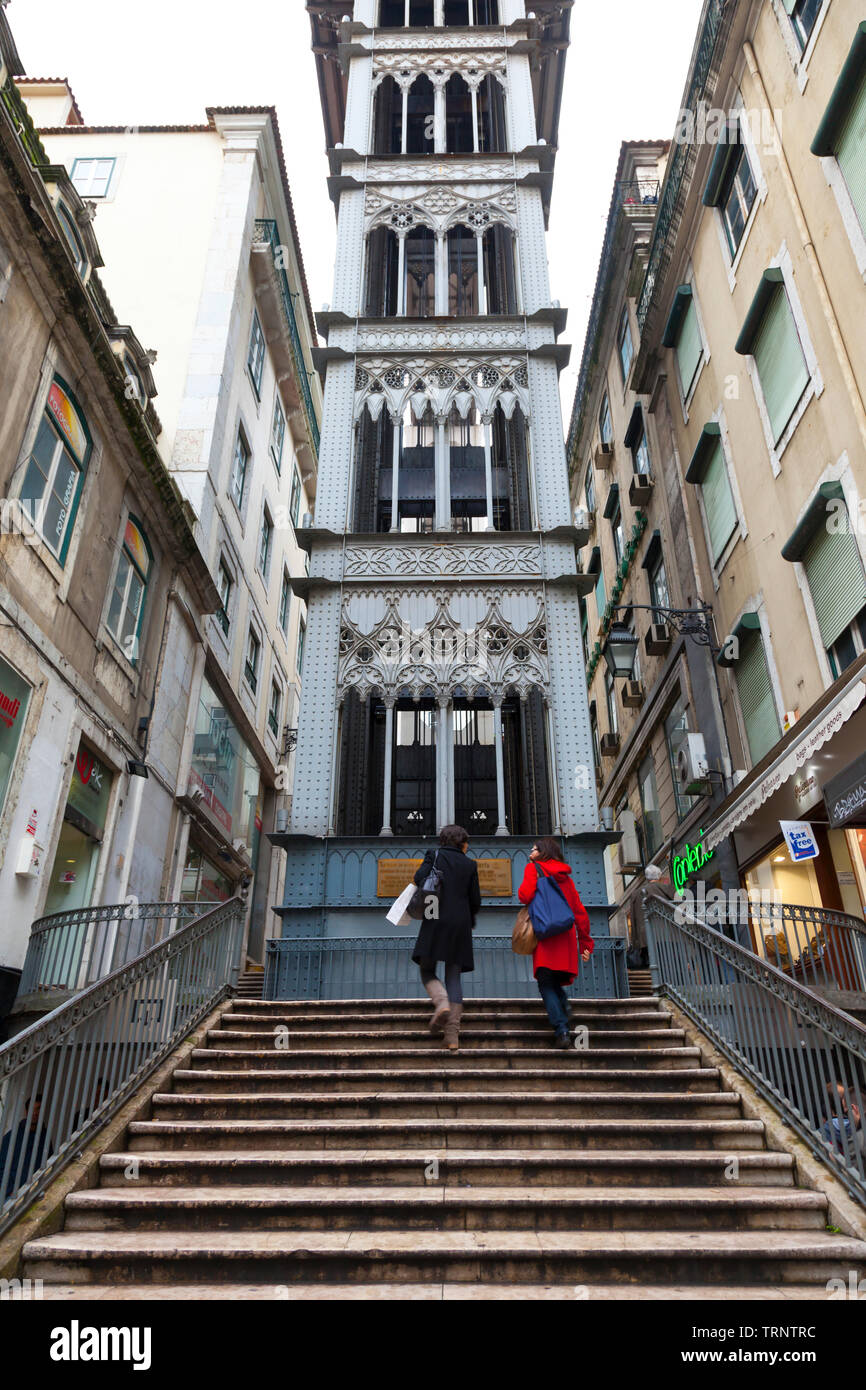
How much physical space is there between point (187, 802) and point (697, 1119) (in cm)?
1251

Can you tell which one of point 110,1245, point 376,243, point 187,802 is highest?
point 376,243

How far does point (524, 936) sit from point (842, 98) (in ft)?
38.4

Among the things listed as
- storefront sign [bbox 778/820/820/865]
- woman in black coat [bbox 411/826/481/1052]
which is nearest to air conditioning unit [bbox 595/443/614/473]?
storefront sign [bbox 778/820/820/865]

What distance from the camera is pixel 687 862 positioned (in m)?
17.7

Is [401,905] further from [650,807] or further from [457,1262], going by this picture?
[650,807]

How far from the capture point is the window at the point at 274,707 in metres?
26.7

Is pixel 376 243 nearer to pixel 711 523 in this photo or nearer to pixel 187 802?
pixel 711 523

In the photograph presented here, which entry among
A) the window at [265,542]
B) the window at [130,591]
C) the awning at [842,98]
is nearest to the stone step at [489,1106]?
the window at [130,591]

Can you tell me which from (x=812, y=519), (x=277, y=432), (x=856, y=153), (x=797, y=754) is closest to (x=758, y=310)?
(x=856, y=153)

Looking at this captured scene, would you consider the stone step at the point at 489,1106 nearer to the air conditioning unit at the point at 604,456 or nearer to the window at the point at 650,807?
the window at the point at 650,807

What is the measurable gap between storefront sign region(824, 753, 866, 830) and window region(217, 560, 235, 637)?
1435cm

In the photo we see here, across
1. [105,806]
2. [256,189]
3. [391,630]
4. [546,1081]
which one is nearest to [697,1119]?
[546,1081]

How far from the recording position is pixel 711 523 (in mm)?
18172

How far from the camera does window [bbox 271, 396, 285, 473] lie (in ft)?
87.4
